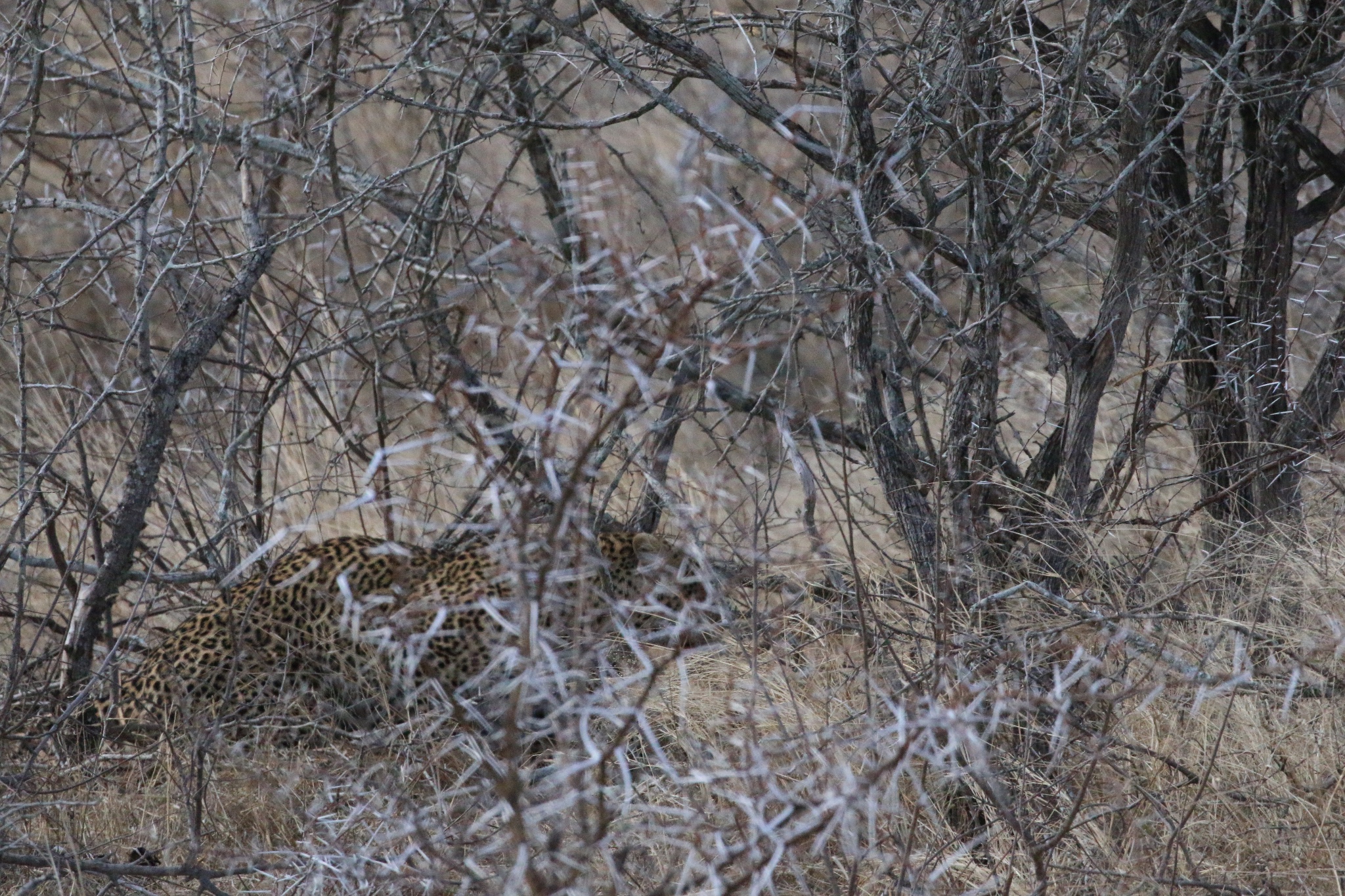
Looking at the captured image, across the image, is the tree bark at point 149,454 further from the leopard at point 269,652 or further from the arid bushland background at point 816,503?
the leopard at point 269,652

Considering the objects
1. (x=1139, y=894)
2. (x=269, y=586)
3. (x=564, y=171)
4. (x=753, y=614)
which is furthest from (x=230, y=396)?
(x=1139, y=894)

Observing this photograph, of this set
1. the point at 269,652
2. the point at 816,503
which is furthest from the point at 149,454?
the point at 816,503

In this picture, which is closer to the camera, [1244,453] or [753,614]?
[753,614]

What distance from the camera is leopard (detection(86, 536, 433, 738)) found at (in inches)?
151

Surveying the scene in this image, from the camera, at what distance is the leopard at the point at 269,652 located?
12.6 ft

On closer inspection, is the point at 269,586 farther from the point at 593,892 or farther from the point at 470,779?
the point at 593,892

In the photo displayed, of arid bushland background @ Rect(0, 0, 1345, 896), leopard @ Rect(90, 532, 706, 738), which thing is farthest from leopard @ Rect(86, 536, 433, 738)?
arid bushland background @ Rect(0, 0, 1345, 896)

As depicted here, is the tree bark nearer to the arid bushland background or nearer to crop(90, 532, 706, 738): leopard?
the arid bushland background

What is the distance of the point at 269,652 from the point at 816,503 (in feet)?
5.71

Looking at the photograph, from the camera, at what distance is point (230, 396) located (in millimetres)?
5312

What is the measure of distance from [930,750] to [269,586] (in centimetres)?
250

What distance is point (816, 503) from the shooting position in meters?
3.68

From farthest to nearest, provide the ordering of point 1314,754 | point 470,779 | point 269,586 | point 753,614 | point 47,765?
point 269,586
point 47,765
point 470,779
point 1314,754
point 753,614

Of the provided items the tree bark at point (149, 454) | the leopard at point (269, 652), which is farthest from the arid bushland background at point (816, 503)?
the leopard at point (269, 652)
